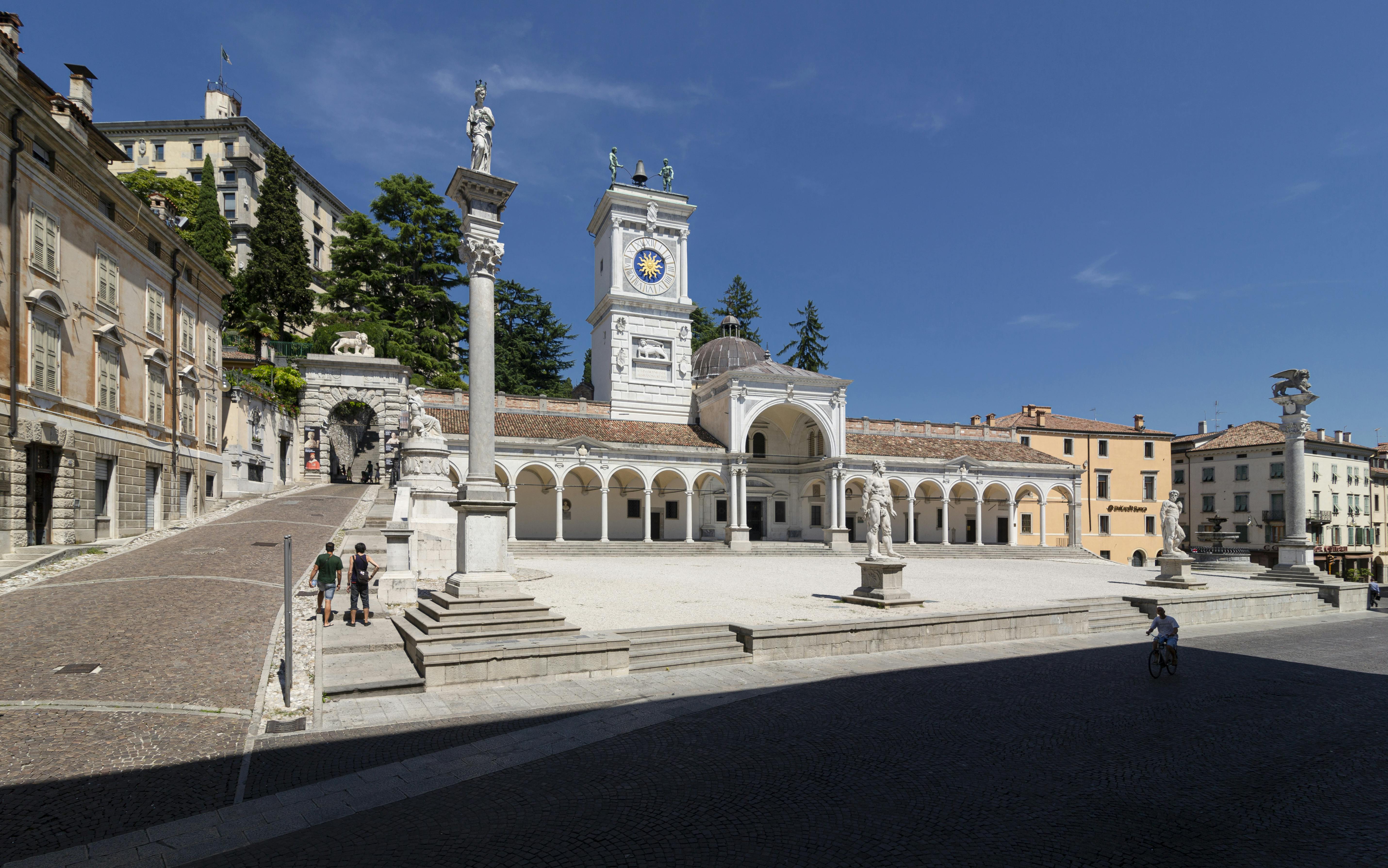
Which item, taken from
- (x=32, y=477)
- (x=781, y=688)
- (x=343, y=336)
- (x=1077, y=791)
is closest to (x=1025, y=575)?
(x=781, y=688)

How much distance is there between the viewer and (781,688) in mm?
9719

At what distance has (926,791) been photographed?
6168mm

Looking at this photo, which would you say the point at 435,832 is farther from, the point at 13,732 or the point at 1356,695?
the point at 1356,695

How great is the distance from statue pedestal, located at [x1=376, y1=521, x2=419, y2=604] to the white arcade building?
70.6 ft

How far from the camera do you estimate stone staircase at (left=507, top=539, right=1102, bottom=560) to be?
108 ft

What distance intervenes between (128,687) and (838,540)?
33155 mm

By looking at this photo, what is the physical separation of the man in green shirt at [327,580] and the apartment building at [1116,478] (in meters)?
45.9

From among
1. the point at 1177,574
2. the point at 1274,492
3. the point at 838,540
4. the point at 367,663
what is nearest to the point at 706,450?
the point at 838,540

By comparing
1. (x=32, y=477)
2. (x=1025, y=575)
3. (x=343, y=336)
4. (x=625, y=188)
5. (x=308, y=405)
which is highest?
(x=625, y=188)

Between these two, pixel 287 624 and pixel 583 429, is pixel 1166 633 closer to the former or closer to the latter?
pixel 287 624

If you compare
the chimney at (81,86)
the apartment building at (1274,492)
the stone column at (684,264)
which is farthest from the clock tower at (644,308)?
the apartment building at (1274,492)

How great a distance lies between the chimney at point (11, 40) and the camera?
19891 mm

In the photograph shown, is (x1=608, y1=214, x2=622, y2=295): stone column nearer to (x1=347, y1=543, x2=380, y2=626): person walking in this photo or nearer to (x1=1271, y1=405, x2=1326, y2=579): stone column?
(x1=1271, y1=405, x2=1326, y2=579): stone column

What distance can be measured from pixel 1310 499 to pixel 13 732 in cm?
7008
